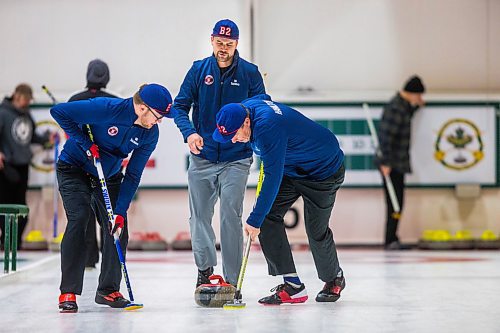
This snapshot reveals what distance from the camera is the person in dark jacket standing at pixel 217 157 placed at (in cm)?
486

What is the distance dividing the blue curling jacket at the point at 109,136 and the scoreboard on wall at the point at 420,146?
5.11 meters

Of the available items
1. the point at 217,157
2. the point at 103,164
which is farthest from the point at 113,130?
the point at 217,157

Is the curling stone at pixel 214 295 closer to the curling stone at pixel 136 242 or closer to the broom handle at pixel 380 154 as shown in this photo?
the curling stone at pixel 136 242

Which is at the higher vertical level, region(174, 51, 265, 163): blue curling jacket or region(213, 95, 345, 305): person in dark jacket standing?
region(174, 51, 265, 163): blue curling jacket

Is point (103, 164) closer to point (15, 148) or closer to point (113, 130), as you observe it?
point (113, 130)

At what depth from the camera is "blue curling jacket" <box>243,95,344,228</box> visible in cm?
420

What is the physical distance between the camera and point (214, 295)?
4543mm

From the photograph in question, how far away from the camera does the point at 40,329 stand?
3.80 meters

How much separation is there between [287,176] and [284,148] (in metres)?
0.46

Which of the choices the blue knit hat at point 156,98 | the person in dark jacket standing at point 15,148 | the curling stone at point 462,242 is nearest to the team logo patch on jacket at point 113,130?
the blue knit hat at point 156,98

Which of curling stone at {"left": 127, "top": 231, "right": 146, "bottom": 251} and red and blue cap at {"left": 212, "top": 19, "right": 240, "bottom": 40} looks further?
curling stone at {"left": 127, "top": 231, "right": 146, "bottom": 251}

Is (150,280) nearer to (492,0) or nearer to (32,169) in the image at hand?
(32,169)

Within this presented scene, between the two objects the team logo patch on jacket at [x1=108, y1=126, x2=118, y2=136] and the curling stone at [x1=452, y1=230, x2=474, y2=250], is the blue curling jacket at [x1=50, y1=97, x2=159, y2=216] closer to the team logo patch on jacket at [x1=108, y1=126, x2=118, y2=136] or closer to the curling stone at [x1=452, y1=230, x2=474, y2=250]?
the team logo patch on jacket at [x1=108, y1=126, x2=118, y2=136]

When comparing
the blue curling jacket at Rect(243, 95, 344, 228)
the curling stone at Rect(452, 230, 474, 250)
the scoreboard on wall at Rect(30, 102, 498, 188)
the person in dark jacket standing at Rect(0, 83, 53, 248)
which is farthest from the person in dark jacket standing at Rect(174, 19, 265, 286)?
the curling stone at Rect(452, 230, 474, 250)
